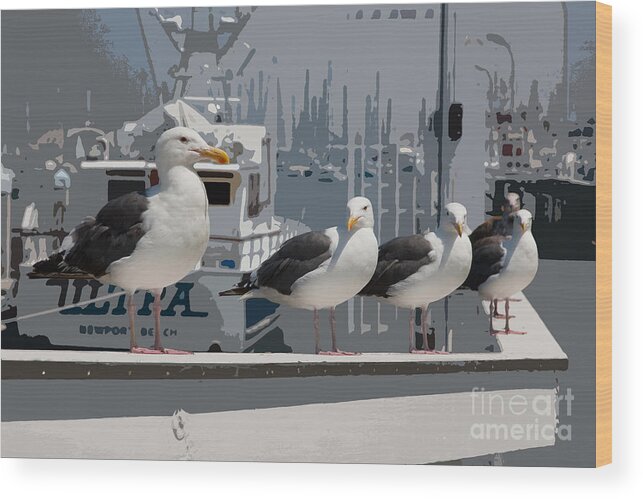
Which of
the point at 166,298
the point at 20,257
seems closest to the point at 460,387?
the point at 166,298

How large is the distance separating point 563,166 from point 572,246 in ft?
1.52

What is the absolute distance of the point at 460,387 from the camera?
719 centimetres

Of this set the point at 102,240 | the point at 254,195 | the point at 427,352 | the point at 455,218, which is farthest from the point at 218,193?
the point at 427,352

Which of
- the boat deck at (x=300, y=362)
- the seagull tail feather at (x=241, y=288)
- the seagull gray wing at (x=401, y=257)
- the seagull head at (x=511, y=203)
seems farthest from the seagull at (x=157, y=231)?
the seagull head at (x=511, y=203)

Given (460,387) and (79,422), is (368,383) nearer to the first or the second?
(460,387)

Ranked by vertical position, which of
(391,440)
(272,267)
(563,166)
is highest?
(563,166)

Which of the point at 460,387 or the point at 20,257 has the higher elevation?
the point at 20,257

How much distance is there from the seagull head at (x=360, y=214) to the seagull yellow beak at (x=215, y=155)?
0.78m

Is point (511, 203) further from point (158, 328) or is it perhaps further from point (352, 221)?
point (158, 328)

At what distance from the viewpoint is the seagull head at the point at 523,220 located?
23.6ft

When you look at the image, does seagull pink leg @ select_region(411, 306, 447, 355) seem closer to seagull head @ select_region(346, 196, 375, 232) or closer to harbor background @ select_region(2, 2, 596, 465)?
harbor background @ select_region(2, 2, 596, 465)

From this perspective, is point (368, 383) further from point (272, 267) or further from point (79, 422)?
point (79, 422)

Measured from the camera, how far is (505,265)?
23.7 ft

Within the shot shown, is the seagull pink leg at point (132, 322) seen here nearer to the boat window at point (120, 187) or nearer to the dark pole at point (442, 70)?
the boat window at point (120, 187)
